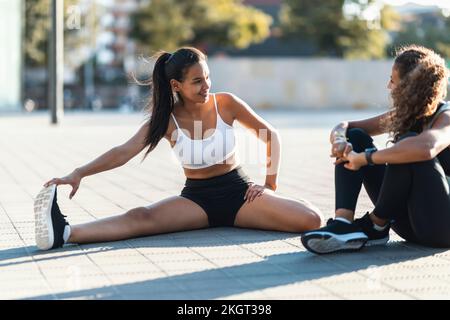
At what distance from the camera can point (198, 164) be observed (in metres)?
5.59

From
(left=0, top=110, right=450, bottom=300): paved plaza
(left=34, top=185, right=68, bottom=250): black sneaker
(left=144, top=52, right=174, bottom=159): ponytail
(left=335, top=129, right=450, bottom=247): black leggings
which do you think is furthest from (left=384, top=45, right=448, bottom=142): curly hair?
(left=34, top=185, right=68, bottom=250): black sneaker

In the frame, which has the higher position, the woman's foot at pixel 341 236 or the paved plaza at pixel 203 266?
the woman's foot at pixel 341 236

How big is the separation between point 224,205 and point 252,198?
0.23 meters

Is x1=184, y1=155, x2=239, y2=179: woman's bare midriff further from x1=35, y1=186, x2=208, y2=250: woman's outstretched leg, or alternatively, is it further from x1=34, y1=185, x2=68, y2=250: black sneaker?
x1=34, y1=185, x2=68, y2=250: black sneaker

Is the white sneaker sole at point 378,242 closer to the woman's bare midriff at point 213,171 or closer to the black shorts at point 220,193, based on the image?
the black shorts at point 220,193

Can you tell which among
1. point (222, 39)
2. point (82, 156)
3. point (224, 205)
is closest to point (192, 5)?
point (222, 39)

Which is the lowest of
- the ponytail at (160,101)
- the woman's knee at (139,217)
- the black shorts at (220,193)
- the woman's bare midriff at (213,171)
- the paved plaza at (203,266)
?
the paved plaza at (203,266)

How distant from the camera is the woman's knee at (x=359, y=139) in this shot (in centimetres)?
496

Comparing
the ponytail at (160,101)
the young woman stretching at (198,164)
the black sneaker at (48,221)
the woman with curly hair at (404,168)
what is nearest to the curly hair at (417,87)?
the woman with curly hair at (404,168)

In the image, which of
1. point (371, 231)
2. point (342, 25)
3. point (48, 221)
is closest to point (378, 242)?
point (371, 231)

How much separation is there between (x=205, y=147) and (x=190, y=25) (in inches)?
1839

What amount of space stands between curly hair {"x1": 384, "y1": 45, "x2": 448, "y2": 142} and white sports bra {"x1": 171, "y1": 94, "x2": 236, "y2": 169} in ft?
4.22

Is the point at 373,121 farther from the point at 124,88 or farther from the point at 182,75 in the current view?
the point at 124,88

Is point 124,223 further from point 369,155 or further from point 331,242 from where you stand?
point 369,155
